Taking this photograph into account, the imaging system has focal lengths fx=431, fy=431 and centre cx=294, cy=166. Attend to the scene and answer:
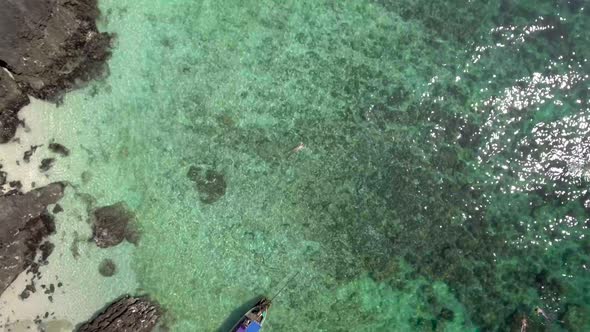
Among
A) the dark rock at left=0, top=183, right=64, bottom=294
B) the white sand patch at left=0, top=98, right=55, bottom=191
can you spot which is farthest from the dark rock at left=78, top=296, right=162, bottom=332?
the white sand patch at left=0, top=98, right=55, bottom=191

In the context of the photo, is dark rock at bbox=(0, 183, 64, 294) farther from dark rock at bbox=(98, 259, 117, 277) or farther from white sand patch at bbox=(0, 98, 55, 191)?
dark rock at bbox=(98, 259, 117, 277)

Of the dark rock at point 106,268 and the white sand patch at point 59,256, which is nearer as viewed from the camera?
the white sand patch at point 59,256

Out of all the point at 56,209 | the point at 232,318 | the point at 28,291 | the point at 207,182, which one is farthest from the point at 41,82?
the point at 232,318

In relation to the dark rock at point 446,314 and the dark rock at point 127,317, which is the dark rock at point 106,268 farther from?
the dark rock at point 446,314

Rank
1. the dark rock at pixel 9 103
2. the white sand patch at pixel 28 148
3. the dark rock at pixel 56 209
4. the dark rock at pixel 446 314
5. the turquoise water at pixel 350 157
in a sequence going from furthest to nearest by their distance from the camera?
the dark rock at pixel 446 314 → the turquoise water at pixel 350 157 → the dark rock at pixel 56 209 → the white sand patch at pixel 28 148 → the dark rock at pixel 9 103

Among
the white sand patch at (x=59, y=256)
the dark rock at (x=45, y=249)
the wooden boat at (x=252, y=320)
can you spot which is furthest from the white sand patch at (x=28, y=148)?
the wooden boat at (x=252, y=320)

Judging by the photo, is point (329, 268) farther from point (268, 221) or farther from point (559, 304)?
point (559, 304)

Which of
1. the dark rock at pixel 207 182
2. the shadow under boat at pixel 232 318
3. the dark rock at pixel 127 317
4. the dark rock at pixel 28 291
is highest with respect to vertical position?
the dark rock at pixel 207 182
